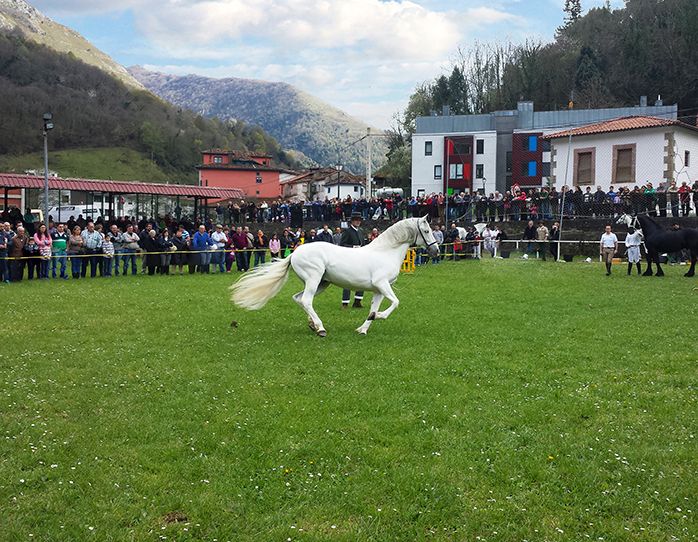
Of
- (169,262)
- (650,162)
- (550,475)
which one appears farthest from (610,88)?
(550,475)

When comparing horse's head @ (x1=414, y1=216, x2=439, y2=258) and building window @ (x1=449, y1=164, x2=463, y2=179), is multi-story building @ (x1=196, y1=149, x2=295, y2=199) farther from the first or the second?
horse's head @ (x1=414, y1=216, x2=439, y2=258)

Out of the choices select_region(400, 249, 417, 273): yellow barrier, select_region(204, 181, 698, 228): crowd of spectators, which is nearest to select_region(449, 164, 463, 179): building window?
select_region(204, 181, 698, 228): crowd of spectators

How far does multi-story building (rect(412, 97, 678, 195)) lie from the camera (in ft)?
208

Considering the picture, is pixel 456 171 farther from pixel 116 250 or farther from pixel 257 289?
pixel 257 289

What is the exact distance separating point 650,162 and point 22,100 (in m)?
90.2

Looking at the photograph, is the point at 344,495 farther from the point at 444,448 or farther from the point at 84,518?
the point at 84,518

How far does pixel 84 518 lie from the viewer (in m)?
5.06

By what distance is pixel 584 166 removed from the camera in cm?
4241

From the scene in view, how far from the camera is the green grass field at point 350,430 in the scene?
16.7 ft

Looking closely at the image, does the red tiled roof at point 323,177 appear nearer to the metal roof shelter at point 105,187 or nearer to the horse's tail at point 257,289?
the metal roof shelter at point 105,187

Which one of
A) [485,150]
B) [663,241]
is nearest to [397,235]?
[663,241]

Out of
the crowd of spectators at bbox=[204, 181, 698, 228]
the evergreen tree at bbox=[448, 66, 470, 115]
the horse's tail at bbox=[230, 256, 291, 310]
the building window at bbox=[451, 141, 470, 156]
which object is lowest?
the horse's tail at bbox=[230, 256, 291, 310]

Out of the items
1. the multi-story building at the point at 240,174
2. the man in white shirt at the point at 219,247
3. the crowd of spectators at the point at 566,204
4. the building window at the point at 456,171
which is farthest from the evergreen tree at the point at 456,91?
the man in white shirt at the point at 219,247

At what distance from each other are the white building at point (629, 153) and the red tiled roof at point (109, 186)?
2074 centimetres
